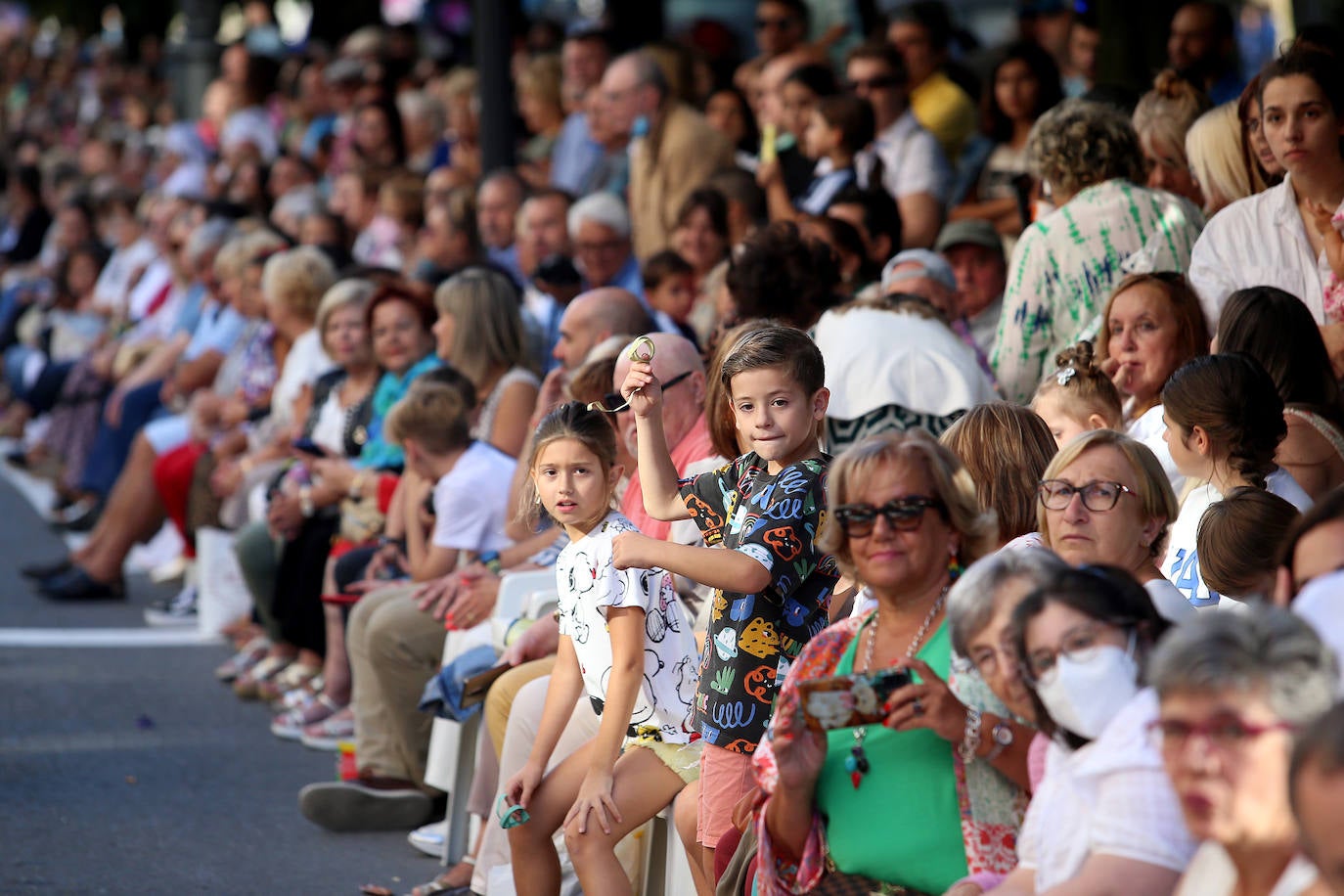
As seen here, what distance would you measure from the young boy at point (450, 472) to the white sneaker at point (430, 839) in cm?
91

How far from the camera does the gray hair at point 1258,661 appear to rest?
7.58 feet

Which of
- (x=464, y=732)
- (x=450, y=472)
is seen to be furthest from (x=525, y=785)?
(x=450, y=472)

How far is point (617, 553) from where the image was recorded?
3.95m

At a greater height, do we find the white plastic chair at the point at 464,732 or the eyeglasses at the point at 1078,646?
the eyeglasses at the point at 1078,646

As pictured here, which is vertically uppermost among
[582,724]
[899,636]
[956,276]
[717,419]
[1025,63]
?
[1025,63]

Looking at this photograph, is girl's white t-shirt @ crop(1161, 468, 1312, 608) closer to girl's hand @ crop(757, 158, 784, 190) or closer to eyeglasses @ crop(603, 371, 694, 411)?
eyeglasses @ crop(603, 371, 694, 411)

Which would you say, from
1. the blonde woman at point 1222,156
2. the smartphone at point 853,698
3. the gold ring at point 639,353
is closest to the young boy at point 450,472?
the gold ring at point 639,353

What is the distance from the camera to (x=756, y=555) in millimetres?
3928

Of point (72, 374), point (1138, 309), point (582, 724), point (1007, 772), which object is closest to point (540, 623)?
point (582, 724)

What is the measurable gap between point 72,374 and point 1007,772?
10.5m

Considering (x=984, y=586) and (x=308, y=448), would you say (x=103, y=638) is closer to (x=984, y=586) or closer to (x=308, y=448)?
(x=308, y=448)

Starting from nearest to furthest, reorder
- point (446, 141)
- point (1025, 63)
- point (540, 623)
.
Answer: point (540, 623), point (1025, 63), point (446, 141)

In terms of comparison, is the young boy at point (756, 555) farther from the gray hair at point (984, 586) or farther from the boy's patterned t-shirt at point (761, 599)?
the gray hair at point (984, 586)

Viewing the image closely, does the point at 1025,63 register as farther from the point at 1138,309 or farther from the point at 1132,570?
the point at 1132,570
